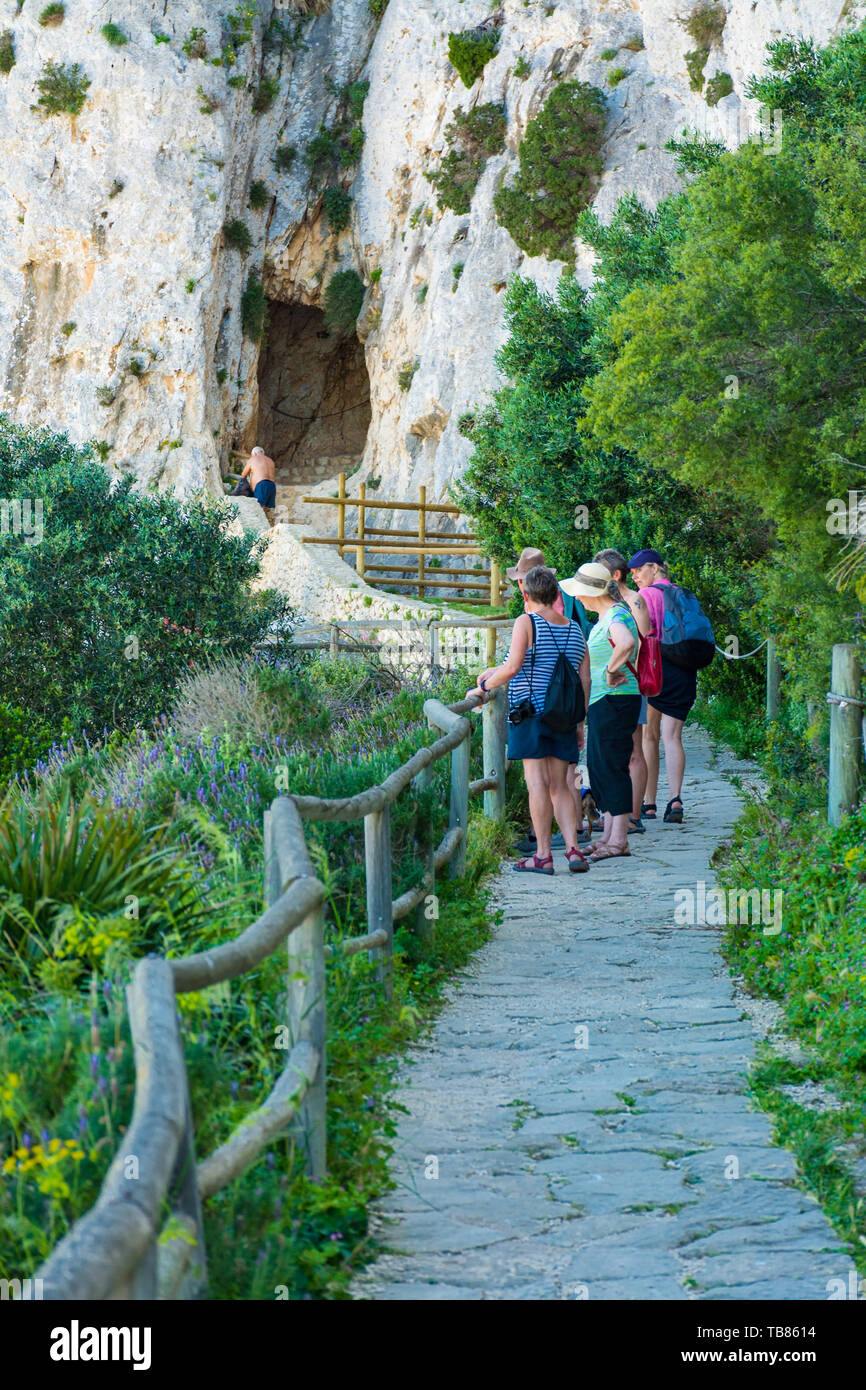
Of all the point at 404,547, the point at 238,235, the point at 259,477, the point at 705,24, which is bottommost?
the point at 404,547

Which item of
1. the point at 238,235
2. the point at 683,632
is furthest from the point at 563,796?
the point at 238,235

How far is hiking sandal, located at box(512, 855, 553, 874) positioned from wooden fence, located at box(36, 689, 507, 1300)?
267 cm

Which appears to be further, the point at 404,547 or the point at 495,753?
the point at 404,547

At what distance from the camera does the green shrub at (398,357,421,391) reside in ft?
112

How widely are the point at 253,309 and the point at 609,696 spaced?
3000 cm

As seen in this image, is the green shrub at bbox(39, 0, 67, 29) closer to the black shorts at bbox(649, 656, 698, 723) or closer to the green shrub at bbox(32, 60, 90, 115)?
the green shrub at bbox(32, 60, 90, 115)

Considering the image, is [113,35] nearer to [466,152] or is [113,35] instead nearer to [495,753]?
[466,152]

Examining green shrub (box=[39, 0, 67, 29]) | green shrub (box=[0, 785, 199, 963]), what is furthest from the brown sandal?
green shrub (box=[39, 0, 67, 29])

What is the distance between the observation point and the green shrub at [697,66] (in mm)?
27438

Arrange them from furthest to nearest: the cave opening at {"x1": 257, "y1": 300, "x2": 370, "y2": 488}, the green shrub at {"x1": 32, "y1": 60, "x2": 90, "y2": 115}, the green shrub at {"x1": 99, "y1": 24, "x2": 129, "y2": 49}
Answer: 1. the cave opening at {"x1": 257, "y1": 300, "x2": 370, "y2": 488}
2. the green shrub at {"x1": 32, "y1": 60, "x2": 90, "y2": 115}
3. the green shrub at {"x1": 99, "y1": 24, "x2": 129, "y2": 49}

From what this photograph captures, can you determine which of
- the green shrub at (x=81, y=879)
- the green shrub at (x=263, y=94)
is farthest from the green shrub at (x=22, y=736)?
the green shrub at (x=263, y=94)

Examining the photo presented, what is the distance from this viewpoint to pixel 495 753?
864 cm
